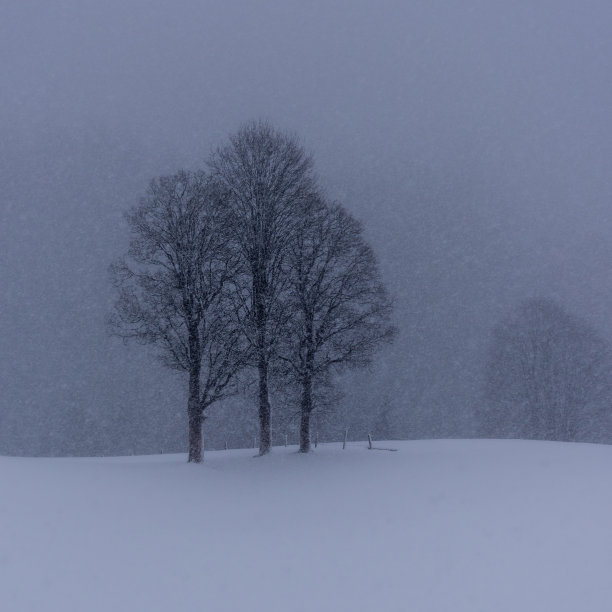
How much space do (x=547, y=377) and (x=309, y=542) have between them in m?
31.6

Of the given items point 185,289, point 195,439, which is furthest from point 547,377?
point 185,289

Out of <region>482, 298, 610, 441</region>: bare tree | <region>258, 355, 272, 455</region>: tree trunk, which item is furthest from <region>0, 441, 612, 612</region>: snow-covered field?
<region>482, 298, 610, 441</region>: bare tree

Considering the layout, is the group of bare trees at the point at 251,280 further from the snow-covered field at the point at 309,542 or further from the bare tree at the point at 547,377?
the bare tree at the point at 547,377

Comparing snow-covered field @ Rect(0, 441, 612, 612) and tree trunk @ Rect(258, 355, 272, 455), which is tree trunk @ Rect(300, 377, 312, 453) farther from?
snow-covered field @ Rect(0, 441, 612, 612)

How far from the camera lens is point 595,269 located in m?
91.8

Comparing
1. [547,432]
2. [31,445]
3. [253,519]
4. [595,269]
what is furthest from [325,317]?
[595,269]

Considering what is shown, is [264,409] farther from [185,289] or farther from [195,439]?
[185,289]

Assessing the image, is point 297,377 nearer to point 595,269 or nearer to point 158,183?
point 158,183

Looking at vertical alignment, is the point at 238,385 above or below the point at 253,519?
above

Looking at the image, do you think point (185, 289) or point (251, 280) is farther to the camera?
point (251, 280)

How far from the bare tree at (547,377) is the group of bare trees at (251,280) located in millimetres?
19194

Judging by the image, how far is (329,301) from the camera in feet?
72.7

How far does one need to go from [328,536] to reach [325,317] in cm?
1296

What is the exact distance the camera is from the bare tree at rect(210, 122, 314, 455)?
21312 millimetres
